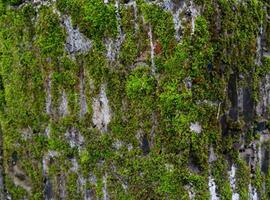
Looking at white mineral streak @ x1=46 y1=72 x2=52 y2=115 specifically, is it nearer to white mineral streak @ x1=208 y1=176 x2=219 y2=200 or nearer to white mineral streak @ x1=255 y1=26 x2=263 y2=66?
white mineral streak @ x1=208 y1=176 x2=219 y2=200

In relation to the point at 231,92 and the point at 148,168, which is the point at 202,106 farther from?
the point at 148,168

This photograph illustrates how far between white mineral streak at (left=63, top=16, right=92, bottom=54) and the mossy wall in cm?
1

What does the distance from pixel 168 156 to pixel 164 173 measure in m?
0.22

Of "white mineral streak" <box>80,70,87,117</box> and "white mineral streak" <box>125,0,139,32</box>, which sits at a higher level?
"white mineral streak" <box>125,0,139,32</box>

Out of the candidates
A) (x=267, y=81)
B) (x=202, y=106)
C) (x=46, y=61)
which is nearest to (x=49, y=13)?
(x=46, y=61)

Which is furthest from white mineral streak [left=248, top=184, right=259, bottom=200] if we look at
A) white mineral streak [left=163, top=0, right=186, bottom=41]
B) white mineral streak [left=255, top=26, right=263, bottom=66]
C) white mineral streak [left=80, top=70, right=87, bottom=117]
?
white mineral streak [left=80, top=70, right=87, bottom=117]

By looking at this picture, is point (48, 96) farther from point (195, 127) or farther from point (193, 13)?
point (193, 13)

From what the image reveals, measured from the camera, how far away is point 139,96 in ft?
20.0

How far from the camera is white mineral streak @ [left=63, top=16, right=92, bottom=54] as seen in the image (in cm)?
629

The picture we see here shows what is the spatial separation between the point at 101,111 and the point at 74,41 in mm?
978

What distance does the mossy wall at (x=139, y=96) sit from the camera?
5969 mm

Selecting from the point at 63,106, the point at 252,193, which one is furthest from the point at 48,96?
the point at 252,193

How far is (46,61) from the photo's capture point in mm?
6555

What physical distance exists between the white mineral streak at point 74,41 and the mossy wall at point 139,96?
1 centimetres
